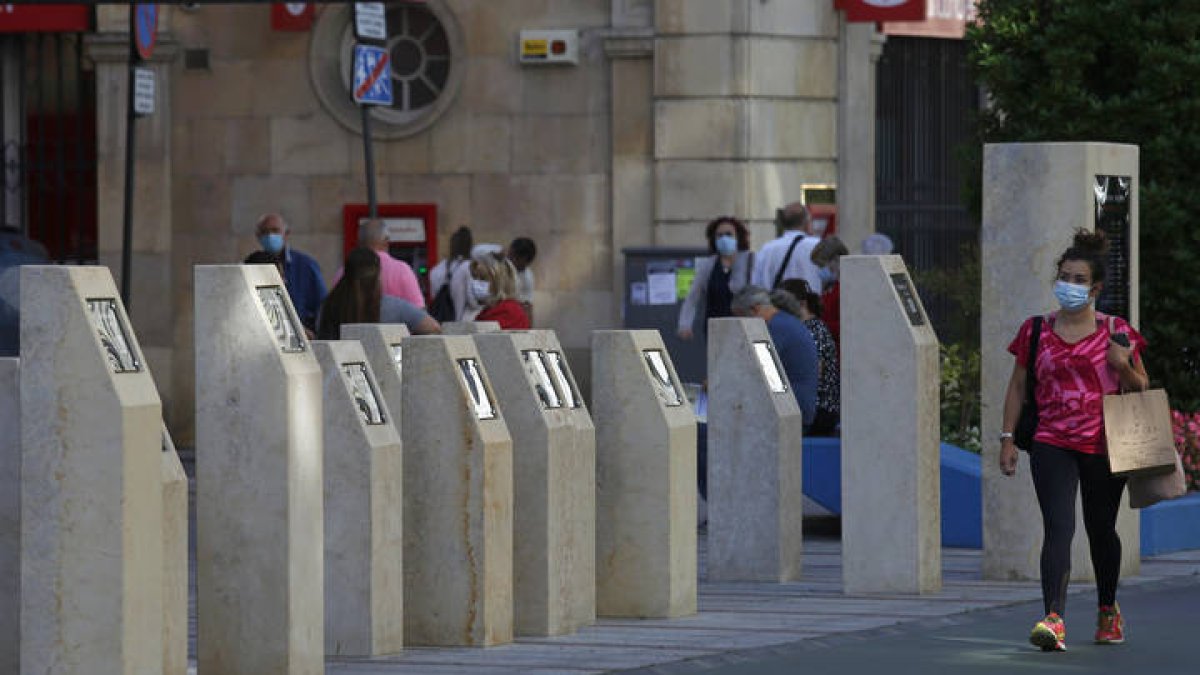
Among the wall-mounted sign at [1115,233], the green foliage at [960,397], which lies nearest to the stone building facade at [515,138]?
the green foliage at [960,397]

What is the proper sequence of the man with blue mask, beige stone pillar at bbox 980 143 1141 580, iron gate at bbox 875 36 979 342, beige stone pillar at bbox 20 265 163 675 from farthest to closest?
iron gate at bbox 875 36 979 342, the man with blue mask, beige stone pillar at bbox 980 143 1141 580, beige stone pillar at bbox 20 265 163 675

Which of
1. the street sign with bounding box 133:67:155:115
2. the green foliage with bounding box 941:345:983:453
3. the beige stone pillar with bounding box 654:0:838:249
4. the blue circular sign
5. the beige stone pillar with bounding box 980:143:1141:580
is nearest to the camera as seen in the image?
the beige stone pillar with bounding box 980:143:1141:580

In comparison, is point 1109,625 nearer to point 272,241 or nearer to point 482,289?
point 482,289

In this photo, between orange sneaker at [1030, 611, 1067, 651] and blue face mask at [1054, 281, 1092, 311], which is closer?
orange sneaker at [1030, 611, 1067, 651]

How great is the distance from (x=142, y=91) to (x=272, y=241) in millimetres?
3979

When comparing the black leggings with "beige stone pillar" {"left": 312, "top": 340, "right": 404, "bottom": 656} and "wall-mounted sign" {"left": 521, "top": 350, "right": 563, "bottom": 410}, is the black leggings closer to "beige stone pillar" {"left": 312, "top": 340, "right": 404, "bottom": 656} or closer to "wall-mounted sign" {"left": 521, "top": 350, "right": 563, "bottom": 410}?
"wall-mounted sign" {"left": 521, "top": 350, "right": 563, "bottom": 410}

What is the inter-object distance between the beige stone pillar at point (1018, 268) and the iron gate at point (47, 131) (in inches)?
463

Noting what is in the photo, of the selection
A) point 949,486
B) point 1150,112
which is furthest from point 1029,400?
point 1150,112

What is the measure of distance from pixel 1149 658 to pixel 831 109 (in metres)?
12.9

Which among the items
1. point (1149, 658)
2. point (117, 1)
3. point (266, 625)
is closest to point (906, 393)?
point (1149, 658)

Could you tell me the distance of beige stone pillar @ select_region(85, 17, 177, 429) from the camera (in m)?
24.5

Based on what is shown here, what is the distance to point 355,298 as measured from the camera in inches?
626

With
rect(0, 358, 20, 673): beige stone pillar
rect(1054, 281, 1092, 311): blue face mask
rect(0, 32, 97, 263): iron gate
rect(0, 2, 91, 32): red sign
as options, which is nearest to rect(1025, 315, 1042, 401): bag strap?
rect(1054, 281, 1092, 311): blue face mask

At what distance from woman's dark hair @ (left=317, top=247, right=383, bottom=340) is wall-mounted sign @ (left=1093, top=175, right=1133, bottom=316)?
3453 mm
